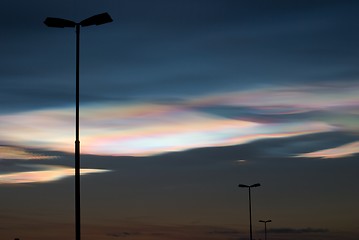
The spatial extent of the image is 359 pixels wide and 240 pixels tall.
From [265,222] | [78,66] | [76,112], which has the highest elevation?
[78,66]

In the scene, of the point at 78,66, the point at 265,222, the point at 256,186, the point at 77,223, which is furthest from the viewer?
the point at 265,222

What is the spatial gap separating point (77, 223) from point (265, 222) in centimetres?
9492

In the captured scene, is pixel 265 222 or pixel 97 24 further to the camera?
pixel 265 222

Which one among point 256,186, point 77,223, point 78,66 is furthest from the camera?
point 256,186

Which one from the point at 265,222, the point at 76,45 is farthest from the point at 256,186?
the point at 76,45

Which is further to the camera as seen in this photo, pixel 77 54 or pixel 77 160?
pixel 77 54

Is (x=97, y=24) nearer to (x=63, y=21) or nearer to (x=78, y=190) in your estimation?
(x=63, y=21)

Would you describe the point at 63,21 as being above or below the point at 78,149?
above

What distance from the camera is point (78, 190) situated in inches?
1302

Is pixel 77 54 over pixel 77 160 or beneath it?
over

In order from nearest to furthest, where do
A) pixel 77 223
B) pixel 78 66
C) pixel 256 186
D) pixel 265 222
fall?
1. pixel 77 223
2. pixel 78 66
3. pixel 256 186
4. pixel 265 222

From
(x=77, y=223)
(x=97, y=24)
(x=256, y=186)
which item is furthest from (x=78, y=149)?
(x=256, y=186)

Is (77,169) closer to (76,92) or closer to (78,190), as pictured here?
(78,190)

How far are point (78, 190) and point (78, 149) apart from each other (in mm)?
1832
